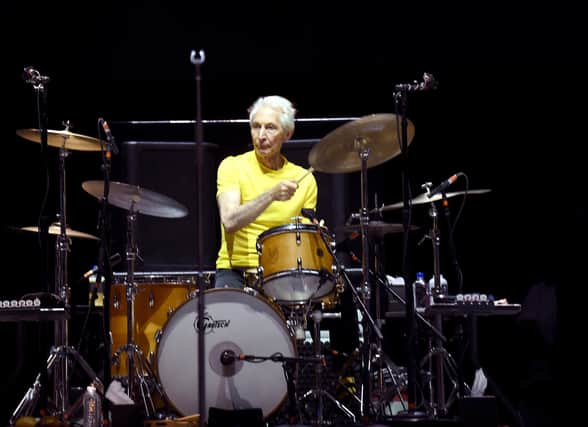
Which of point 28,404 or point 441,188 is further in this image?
point 441,188

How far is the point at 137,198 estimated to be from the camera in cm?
499

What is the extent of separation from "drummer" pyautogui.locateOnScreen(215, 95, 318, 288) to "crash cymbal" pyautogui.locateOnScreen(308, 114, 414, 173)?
49 centimetres

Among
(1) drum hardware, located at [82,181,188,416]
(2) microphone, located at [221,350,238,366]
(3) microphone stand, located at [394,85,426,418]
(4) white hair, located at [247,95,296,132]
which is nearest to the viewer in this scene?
(3) microphone stand, located at [394,85,426,418]

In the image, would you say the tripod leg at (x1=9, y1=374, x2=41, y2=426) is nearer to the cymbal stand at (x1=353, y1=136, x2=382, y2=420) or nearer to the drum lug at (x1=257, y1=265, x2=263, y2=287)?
the drum lug at (x1=257, y1=265, x2=263, y2=287)

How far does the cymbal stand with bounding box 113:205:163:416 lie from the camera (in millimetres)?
4871

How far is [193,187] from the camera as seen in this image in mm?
6324

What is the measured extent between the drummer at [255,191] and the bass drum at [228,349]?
494mm

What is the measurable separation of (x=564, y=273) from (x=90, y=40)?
3.53 meters

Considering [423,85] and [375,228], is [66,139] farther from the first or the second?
[423,85]

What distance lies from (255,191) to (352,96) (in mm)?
1320

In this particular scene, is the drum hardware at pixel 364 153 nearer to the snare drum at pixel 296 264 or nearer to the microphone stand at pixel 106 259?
the snare drum at pixel 296 264

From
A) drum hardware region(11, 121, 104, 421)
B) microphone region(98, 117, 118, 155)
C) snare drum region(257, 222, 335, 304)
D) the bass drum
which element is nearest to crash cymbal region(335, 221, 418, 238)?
snare drum region(257, 222, 335, 304)

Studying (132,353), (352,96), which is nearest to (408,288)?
(132,353)

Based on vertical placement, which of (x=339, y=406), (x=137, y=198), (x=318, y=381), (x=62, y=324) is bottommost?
(x=339, y=406)
